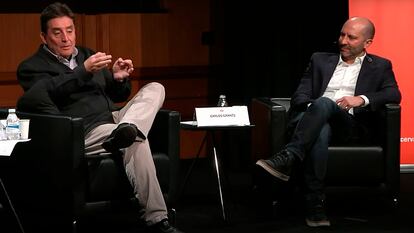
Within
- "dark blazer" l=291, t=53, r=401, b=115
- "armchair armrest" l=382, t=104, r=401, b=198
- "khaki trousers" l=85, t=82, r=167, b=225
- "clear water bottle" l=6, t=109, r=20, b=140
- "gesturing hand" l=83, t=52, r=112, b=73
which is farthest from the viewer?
"dark blazer" l=291, t=53, r=401, b=115

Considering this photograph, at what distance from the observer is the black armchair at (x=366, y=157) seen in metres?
4.97

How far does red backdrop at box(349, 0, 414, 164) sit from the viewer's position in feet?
20.6

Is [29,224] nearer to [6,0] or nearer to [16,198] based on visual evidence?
[16,198]

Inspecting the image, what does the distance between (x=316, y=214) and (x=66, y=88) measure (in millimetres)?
1505

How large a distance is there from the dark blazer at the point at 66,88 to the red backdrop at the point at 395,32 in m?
2.09

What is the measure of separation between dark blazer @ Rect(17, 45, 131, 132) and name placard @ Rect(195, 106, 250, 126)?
486 mm

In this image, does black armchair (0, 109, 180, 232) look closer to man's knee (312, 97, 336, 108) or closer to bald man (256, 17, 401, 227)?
Result: bald man (256, 17, 401, 227)

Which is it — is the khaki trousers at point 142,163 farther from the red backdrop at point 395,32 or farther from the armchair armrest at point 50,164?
the red backdrop at point 395,32

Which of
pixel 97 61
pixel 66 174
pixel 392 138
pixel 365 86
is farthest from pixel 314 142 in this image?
pixel 66 174

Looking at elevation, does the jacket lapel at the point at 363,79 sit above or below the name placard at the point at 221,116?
above

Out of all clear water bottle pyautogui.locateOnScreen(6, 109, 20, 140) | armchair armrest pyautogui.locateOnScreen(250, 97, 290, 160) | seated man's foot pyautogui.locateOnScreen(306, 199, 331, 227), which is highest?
clear water bottle pyautogui.locateOnScreen(6, 109, 20, 140)

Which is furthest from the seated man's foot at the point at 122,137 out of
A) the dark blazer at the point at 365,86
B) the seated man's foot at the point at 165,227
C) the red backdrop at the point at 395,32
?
the red backdrop at the point at 395,32

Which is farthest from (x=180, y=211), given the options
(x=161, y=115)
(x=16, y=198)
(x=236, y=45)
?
(x=236, y=45)

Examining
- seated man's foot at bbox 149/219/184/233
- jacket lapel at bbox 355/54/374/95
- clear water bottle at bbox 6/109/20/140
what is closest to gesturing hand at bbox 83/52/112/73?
clear water bottle at bbox 6/109/20/140
